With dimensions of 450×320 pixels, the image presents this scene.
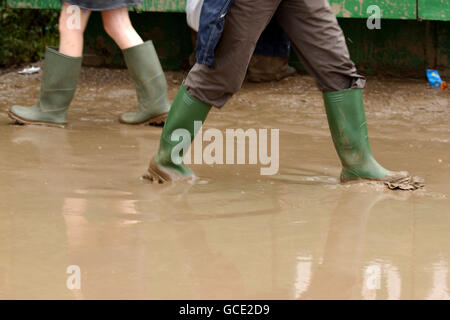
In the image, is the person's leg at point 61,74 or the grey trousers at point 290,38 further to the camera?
the person's leg at point 61,74

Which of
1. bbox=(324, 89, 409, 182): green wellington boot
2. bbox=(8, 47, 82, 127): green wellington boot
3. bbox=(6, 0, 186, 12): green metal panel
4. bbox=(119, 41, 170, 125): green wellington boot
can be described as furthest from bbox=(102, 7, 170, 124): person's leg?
bbox=(324, 89, 409, 182): green wellington boot

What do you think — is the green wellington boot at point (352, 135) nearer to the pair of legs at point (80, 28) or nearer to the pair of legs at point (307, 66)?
the pair of legs at point (307, 66)

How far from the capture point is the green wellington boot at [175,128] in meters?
3.29

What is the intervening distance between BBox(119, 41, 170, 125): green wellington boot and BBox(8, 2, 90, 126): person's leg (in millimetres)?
289

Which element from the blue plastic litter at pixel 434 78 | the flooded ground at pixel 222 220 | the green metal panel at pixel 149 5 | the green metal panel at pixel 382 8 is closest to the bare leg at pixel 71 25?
the flooded ground at pixel 222 220

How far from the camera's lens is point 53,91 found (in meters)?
4.49

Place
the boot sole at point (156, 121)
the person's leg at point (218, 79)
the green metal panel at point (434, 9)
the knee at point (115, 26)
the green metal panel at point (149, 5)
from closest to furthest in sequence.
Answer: the person's leg at point (218, 79) → the knee at point (115, 26) → the boot sole at point (156, 121) → the green metal panel at point (434, 9) → the green metal panel at point (149, 5)

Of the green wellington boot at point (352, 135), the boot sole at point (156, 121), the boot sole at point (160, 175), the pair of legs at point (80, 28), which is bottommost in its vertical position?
the boot sole at point (156, 121)

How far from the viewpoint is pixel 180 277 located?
2330 mm

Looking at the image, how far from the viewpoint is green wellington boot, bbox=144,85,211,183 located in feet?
10.8

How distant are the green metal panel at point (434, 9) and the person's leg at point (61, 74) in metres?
2.03

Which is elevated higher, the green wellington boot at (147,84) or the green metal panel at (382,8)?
the green metal panel at (382,8)

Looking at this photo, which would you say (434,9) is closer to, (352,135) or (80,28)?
(352,135)

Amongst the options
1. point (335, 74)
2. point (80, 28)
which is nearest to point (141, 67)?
point (80, 28)
